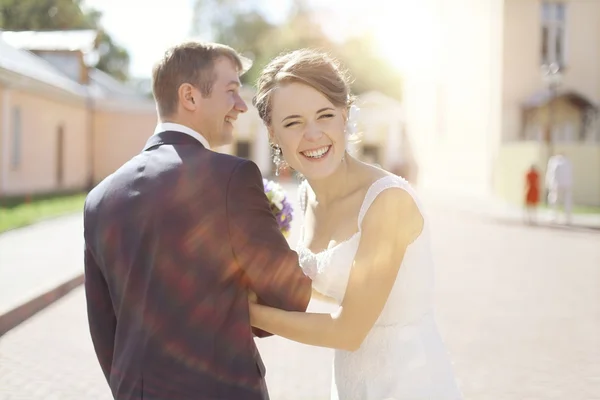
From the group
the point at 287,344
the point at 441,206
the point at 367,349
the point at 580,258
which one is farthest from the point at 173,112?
the point at 441,206

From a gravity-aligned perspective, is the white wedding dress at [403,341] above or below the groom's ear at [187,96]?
below

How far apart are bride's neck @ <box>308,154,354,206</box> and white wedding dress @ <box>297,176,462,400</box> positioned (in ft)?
0.82

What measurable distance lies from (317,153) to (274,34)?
2681 inches

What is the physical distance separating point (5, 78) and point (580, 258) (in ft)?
57.1

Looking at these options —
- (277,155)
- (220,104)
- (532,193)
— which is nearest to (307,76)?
(220,104)

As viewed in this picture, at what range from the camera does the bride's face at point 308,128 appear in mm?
2518

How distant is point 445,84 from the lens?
127 ft

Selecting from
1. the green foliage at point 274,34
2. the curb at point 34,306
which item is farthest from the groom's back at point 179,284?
the green foliage at point 274,34

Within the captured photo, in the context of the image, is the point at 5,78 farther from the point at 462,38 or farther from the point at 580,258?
the point at 462,38

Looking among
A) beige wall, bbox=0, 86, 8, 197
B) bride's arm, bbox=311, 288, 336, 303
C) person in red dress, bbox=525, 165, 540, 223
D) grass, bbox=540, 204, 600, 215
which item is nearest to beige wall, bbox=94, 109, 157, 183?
beige wall, bbox=0, 86, 8, 197

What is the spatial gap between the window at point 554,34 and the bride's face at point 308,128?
1198 inches

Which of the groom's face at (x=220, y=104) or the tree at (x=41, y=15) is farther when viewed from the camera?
the tree at (x=41, y=15)

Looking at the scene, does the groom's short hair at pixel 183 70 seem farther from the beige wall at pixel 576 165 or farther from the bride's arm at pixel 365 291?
the beige wall at pixel 576 165

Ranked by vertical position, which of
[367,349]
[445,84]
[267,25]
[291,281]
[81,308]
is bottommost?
[81,308]
